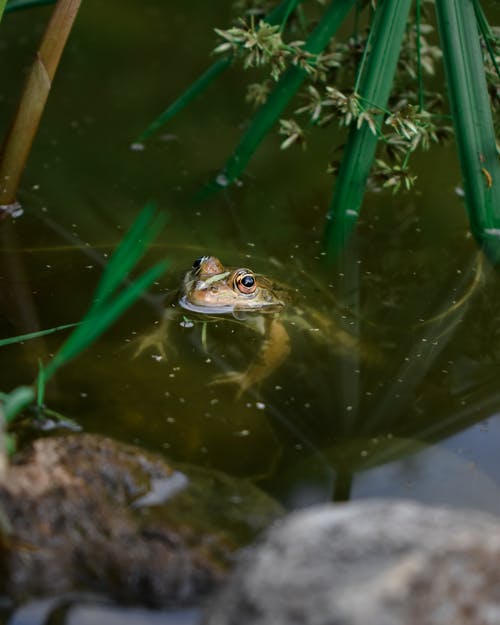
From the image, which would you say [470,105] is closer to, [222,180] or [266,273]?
[266,273]

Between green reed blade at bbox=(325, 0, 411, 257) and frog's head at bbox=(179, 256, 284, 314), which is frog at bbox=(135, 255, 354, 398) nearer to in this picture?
frog's head at bbox=(179, 256, 284, 314)

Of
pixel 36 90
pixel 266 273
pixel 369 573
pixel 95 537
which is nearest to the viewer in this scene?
pixel 369 573

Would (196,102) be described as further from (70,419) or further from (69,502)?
(69,502)

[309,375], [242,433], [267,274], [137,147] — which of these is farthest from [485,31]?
[137,147]

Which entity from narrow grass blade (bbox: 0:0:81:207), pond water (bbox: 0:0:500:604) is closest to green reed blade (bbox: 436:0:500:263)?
pond water (bbox: 0:0:500:604)

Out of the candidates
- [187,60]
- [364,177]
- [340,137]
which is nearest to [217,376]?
[364,177]
